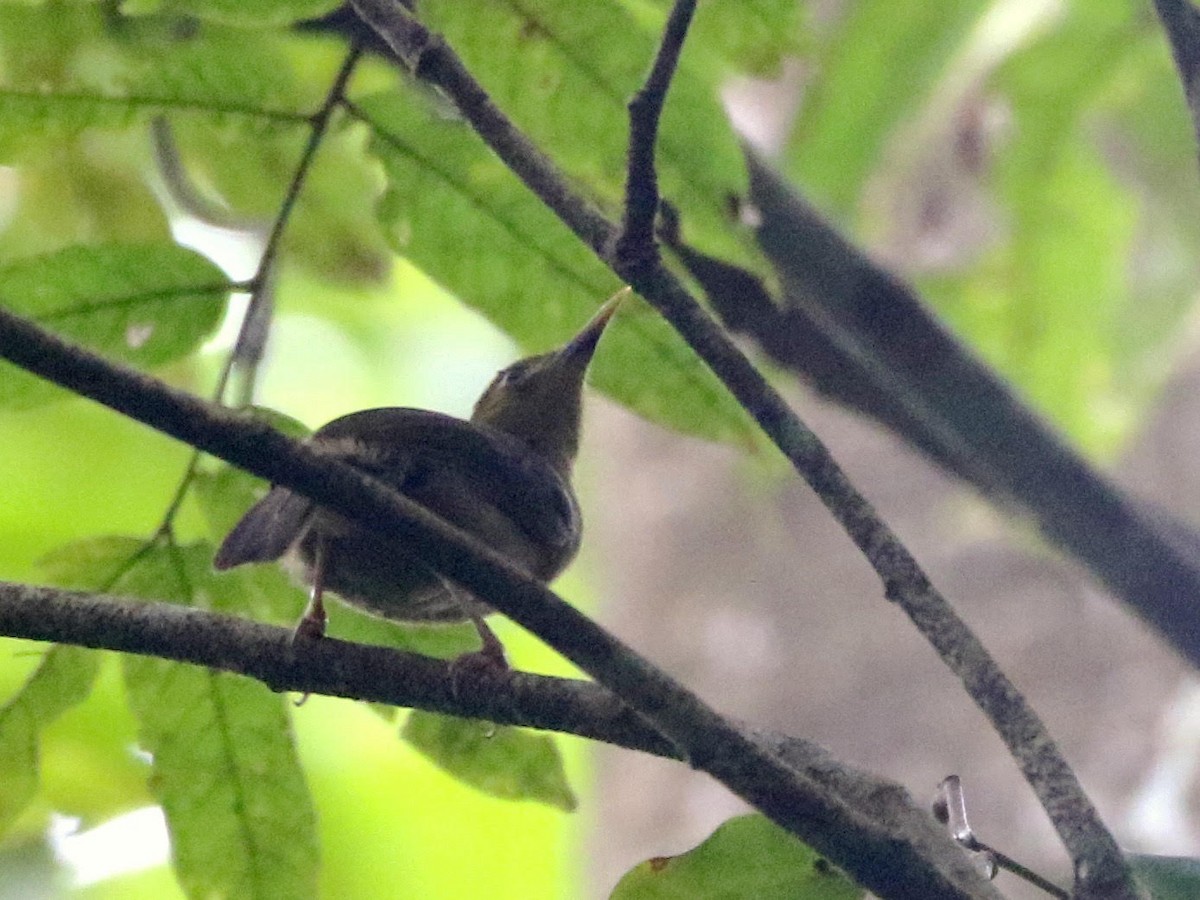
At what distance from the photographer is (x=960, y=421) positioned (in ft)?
10.1

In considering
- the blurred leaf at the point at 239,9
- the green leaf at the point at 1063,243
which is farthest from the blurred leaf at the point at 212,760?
the green leaf at the point at 1063,243

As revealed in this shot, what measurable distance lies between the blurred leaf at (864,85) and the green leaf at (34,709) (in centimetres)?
181

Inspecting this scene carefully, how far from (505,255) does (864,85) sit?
121 cm

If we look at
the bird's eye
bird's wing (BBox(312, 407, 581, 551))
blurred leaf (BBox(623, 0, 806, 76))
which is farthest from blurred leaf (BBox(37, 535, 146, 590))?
the bird's eye

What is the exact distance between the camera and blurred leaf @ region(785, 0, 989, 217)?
3.25m

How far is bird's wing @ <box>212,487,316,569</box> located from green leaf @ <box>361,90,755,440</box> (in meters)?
0.49

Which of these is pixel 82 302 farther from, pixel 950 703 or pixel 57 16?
pixel 950 703

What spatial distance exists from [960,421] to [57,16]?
173 cm

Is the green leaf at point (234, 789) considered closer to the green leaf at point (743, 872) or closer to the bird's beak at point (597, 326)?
the green leaf at point (743, 872)

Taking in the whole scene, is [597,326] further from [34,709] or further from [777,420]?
[34,709]

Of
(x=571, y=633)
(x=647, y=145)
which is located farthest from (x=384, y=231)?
(x=571, y=633)

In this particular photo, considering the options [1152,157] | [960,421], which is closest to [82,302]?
[960,421]

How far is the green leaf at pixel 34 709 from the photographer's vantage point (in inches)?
88.0

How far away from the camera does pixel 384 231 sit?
247cm
